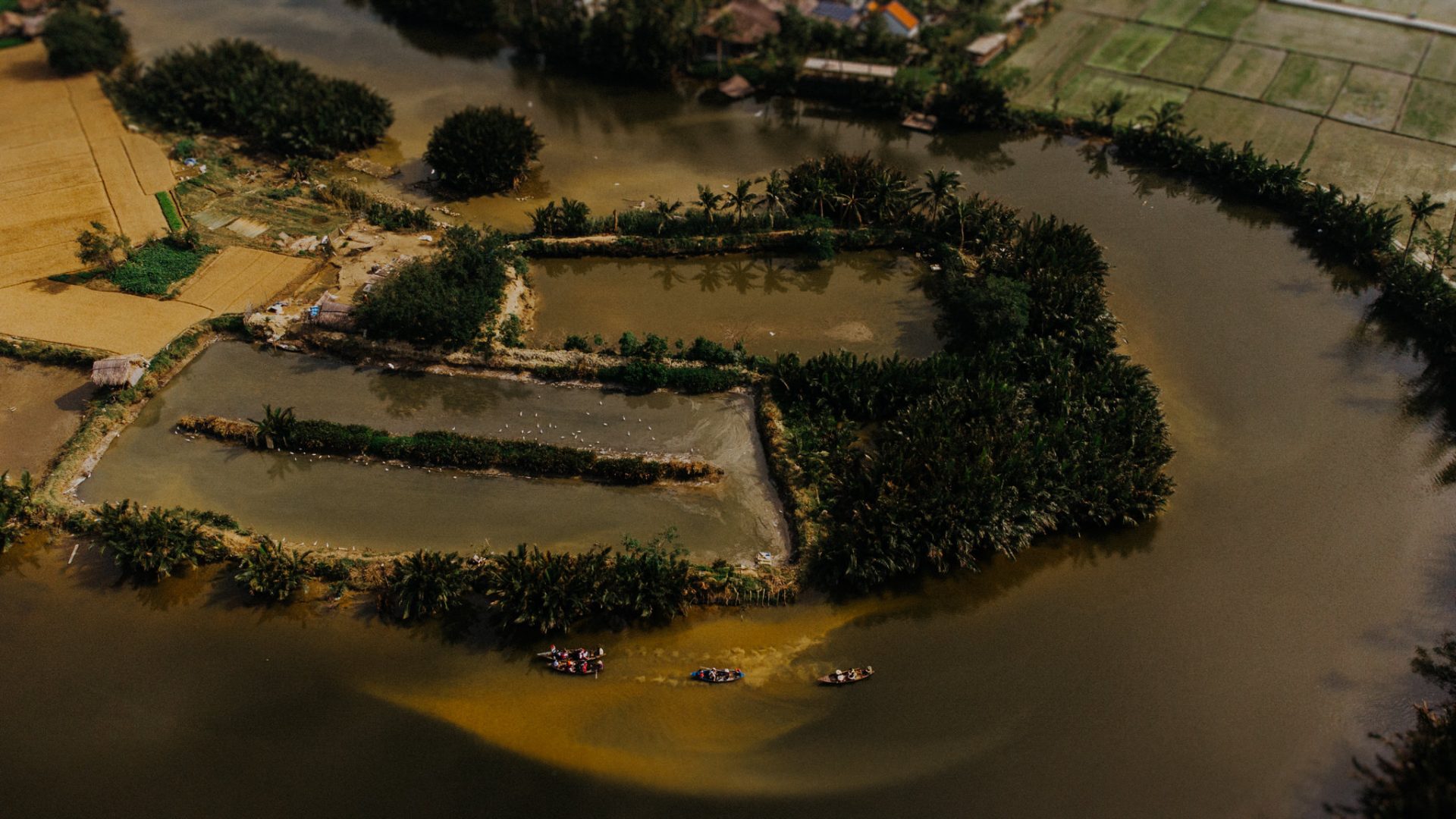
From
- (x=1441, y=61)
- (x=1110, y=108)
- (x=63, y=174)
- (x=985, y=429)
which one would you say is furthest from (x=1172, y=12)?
(x=63, y=174)

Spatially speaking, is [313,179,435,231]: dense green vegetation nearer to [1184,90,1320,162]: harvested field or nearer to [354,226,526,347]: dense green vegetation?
[354,226,526,347]: dense green vegetation

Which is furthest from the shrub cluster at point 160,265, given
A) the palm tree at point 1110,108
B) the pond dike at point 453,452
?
the palm tree at point 1110,108

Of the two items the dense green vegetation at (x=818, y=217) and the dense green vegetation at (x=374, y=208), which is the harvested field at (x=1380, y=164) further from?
the dense green vegetation at (x=374, y=208)

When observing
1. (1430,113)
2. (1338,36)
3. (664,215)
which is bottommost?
(664,215)

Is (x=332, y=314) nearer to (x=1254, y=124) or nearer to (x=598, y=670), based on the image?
(x=598, y=670)

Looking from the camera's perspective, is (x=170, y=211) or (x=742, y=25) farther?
(x=742, y=25)
